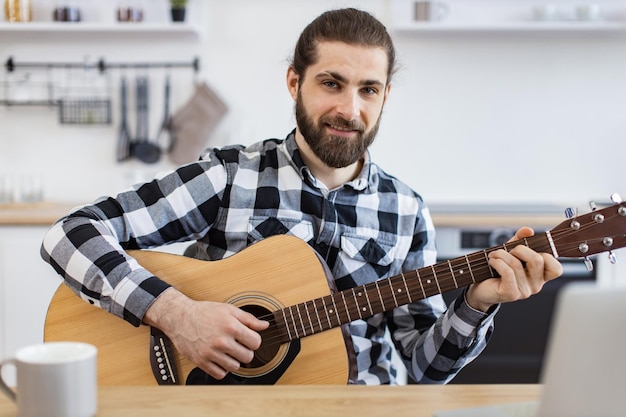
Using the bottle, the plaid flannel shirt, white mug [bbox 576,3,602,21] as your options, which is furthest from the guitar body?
white mug [bbox 576,3,602,21]

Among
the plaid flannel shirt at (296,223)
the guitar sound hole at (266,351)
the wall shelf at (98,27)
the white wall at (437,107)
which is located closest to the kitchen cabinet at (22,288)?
the white wall at (437,107)

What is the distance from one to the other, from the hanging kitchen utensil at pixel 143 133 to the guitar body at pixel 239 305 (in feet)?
6.15

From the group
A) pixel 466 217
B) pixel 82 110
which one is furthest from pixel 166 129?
pixel 466 217

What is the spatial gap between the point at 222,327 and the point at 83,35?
7.80 ft

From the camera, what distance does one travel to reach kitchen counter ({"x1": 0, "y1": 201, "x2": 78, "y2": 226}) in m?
2.64

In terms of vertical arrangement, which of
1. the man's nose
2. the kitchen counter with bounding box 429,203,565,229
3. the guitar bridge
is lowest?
the kitchen counter with bounding box 429,203,565,229

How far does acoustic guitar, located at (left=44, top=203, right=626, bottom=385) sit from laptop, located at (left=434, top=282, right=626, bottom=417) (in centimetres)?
57

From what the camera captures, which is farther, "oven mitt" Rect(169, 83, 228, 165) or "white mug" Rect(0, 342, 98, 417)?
"oven mitt" Rect(169, 83, 228, 165)

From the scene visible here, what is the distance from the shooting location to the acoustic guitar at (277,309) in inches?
52.3

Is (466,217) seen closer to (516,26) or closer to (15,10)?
(516,26)

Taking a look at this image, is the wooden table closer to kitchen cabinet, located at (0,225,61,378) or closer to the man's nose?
the man's nose

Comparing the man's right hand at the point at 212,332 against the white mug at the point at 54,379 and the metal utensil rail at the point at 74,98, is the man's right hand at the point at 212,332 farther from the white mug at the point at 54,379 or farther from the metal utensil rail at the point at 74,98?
the metal utensil rail at the point at 74,98

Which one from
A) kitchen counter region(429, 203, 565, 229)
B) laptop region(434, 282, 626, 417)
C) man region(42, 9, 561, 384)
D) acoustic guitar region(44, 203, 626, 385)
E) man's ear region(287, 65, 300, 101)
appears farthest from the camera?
kitchen counter region(429, 203, 565, 229)

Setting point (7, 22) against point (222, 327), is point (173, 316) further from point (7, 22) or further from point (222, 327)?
point (7, 22)
